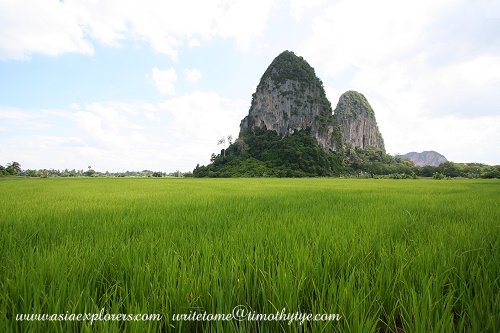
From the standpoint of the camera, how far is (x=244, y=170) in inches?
2815

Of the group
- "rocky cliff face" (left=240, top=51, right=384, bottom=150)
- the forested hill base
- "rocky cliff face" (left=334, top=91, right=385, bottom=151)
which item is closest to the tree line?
the forested hill base

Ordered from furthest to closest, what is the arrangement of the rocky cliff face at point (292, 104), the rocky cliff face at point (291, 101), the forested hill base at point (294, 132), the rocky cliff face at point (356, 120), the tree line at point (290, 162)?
1. the rocky cliff face at point (356, 120)
2. the rocky cliff face at point (292, 104)
3. the rocky cliff face at point (291, 101)
4. the forested hill base at point (294, 132)
5. the tree line at point (290, 162)

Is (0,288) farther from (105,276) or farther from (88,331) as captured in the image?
(88,331)

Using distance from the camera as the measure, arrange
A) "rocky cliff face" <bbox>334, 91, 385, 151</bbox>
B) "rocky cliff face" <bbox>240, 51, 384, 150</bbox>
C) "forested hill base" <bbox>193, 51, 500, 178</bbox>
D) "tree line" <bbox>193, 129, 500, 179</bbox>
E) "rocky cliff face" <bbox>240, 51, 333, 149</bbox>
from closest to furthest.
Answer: "tree line" <bbox>193, 129, 500, 179</bbox> → "forested hill base" <bbox>193, 51, 500, 178</bbox> → "rocky cliff face" <bbox>240, 51, 333, 149</bbox> → "rocky cliff face" <bbox>240, 51, 384, 150</bbox> → "rocky cliff face" <bbox>334, 91, 385, 151</bbox>

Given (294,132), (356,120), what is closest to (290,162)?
(294,132)

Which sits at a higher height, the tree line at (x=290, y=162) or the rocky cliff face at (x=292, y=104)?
the rocky cliff face at (x=292, y=104)

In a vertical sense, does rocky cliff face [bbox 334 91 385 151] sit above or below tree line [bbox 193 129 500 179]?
above

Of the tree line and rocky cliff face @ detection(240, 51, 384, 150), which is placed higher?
rocky cliff face @ detection(240, 51, 384, 150)

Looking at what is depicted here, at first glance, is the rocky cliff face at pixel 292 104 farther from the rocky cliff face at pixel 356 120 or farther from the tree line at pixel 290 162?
the rocky cliff face at pixel 356 120

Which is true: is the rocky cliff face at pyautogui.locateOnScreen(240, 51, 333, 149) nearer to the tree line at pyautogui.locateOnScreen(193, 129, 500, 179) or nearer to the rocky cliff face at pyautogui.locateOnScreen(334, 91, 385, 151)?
the tree line at pyautogui.locateOnScreen(193, 129, 500, 179)

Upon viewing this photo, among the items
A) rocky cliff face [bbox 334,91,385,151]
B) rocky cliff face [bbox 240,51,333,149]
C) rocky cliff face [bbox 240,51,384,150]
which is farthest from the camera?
rocky cliff face [bbox 334,91,385,151]

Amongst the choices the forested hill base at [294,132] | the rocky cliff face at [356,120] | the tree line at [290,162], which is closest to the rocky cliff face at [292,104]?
the forested hill base at [294,132]

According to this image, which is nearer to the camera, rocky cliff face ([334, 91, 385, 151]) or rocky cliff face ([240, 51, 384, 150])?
rocky cliff face ([240, 51, 384, 150])

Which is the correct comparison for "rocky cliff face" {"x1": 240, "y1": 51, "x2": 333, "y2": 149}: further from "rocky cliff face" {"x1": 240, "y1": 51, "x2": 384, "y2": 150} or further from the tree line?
the tree line
